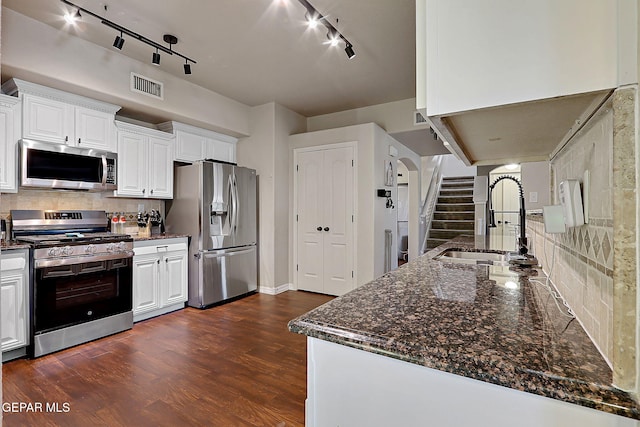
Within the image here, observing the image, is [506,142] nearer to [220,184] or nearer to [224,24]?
[224,24]

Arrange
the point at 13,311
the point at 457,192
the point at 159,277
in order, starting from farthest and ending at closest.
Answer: the point at 457,192
the point at 159,277
the point at 13,311

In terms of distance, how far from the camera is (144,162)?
3668 millimetres

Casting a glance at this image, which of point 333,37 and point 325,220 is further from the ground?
point 333,37

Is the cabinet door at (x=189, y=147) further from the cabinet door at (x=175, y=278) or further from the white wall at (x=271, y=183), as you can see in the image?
the cabinet door at (x=175, y=278)

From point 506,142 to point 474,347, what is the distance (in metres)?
0.78

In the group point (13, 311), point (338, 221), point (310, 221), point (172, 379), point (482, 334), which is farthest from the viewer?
point (310, 221)

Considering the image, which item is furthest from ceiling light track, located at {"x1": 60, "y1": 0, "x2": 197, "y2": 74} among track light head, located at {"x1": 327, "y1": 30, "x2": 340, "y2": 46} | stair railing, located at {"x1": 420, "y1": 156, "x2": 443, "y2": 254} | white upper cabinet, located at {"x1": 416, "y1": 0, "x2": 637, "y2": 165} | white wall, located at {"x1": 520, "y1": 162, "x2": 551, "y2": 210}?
stair railing, located at {"x1": 420, "y1": 156, "x2": 443, "y2": 254}

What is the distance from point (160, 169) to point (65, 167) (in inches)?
37.2

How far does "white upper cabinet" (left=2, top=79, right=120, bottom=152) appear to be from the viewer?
2779 mm

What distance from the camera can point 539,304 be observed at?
1.04 meters

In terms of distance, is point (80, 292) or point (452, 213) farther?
point (452, 213)

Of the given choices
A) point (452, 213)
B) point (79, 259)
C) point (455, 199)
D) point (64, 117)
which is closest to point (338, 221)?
point (79, 259)

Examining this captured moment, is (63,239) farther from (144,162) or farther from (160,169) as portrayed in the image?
(160,169)

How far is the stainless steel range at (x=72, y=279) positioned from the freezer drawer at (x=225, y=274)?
2.70 ft
